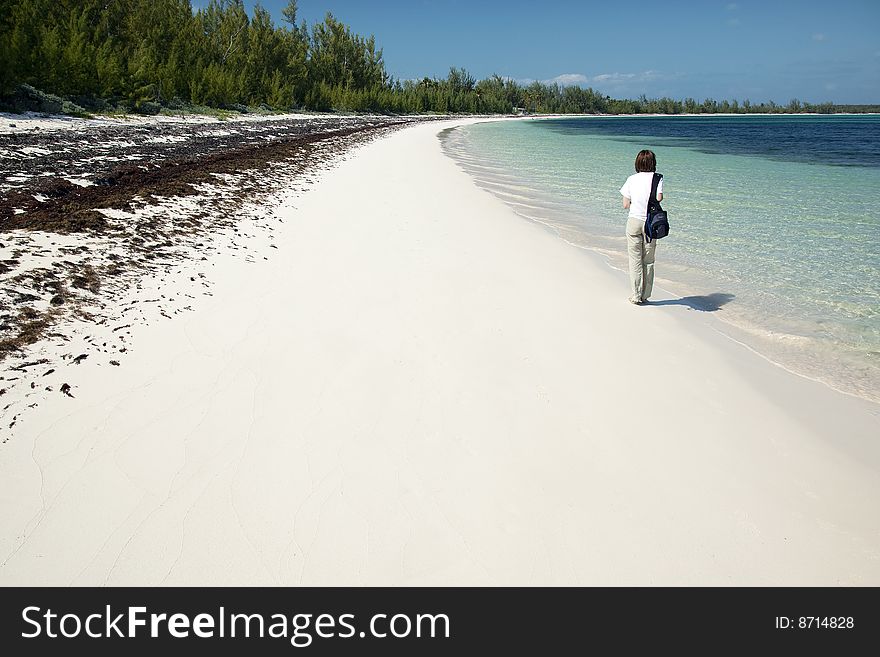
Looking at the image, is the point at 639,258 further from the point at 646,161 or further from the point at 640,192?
the point at 646,161

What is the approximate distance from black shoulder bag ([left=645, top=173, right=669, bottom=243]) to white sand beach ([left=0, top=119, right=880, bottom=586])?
0.99m

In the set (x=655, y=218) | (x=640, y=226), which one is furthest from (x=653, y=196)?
(x=640, y=226)

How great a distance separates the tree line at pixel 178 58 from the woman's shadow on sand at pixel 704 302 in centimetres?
2815

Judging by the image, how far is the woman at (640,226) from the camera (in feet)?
18.3

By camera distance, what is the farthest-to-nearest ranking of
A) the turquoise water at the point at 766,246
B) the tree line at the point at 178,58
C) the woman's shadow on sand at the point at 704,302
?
the tree line at the point at 178,58
the woman's shadow on sand at the point at 704,302
the turquoise water at the point at 766,246

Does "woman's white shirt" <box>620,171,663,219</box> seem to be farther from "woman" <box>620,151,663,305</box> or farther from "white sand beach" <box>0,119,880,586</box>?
"white sand beach" <box>0,119,880,586</box>

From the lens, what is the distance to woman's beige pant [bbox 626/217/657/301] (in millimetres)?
5687

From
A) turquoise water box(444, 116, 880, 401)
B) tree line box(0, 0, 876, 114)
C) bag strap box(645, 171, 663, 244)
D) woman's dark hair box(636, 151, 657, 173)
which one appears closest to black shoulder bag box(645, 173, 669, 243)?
bag strap box(645, 171, 663, 244)

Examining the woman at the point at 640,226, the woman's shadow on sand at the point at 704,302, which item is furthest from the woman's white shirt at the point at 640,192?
the woman's shadow on sand at the point at 704,302

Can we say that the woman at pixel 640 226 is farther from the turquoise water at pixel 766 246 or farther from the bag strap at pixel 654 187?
the turquoise water at pixel 766 246

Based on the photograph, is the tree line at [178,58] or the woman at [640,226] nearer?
the woman at [640,226]

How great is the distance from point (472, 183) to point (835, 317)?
11642 millimetres

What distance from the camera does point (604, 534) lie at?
252 centimetres
